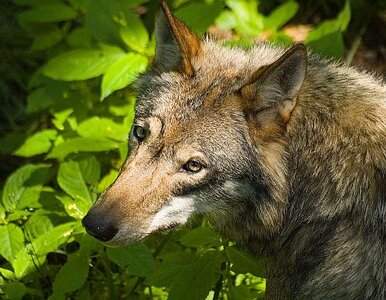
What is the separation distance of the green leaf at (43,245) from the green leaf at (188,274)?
0.52 metres

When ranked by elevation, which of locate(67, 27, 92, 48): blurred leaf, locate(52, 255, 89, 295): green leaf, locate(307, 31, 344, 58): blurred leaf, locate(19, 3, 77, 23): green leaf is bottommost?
locate(52, 255, 89, 295): green leaf

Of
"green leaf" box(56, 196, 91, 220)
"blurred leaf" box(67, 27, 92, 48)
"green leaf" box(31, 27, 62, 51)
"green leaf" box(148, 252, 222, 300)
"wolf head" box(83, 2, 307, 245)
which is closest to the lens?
"wolf head" box(83, 2, 307, 245)

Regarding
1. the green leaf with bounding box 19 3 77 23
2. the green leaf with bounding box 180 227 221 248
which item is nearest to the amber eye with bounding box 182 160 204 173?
the green leaf with bounding box 180 227 221 248

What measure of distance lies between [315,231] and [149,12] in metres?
2.87

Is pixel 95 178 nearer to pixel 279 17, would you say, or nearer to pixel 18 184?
pixel 18 184

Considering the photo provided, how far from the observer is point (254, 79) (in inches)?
146

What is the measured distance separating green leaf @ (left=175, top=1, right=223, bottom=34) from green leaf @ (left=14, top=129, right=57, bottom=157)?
1211 mm

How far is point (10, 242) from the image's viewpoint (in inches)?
178

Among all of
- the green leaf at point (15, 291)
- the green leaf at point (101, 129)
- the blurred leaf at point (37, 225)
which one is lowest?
the green leaf at point (15, 291)

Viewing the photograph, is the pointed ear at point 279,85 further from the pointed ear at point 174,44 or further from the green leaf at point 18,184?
the green leaf at point 18,184

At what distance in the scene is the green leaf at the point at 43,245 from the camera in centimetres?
438

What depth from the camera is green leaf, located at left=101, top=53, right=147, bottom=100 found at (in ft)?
15.4

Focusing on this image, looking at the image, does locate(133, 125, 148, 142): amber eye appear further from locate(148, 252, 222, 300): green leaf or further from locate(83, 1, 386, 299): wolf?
locate(148, 252, 222, 300): green leaf

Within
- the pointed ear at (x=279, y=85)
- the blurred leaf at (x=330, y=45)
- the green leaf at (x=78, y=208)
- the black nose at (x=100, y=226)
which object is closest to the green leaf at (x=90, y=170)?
the green leaf at (x=78, y=208)
